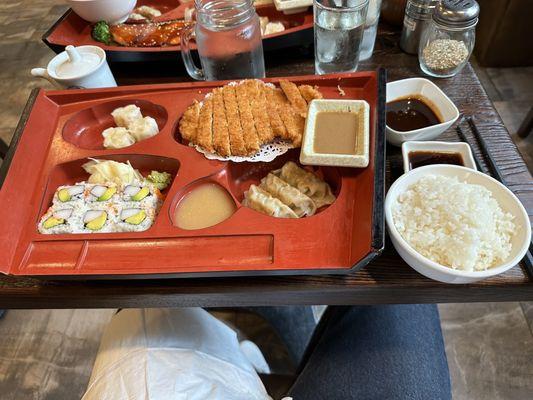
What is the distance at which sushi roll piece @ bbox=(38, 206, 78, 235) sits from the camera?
1.18m

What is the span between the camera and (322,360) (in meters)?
1.47

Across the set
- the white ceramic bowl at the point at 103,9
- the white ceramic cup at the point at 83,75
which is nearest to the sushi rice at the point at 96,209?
the white ceramic cup at the point at 83,75

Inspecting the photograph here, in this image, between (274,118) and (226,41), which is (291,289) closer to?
(274,118)

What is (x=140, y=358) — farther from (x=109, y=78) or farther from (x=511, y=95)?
(x=511, y=95)

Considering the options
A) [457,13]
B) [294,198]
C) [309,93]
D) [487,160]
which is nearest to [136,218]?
Answer: [294,198]

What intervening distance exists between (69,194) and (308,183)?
2.59 ft

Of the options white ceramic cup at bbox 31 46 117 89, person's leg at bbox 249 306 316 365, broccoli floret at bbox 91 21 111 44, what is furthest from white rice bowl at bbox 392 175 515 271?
broccoli floret at bbox 91 21 111 44

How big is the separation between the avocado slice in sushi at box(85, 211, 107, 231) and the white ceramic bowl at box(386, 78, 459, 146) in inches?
38.5

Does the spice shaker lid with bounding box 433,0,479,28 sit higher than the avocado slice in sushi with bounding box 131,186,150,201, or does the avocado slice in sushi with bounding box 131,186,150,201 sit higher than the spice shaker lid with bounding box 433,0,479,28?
the spice shaker lid with bounding box 433,0,479,28

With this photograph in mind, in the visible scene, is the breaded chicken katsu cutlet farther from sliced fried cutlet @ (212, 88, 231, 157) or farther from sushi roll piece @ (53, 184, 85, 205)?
sushi roll piece @ (53, 184, 85, 205)

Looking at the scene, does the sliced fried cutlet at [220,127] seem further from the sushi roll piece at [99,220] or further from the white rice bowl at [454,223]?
the white rice bowl at [454,223]

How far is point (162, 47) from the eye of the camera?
179cm

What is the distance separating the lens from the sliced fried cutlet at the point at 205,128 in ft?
4.32

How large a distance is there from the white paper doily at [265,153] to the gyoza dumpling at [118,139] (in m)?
0.27
